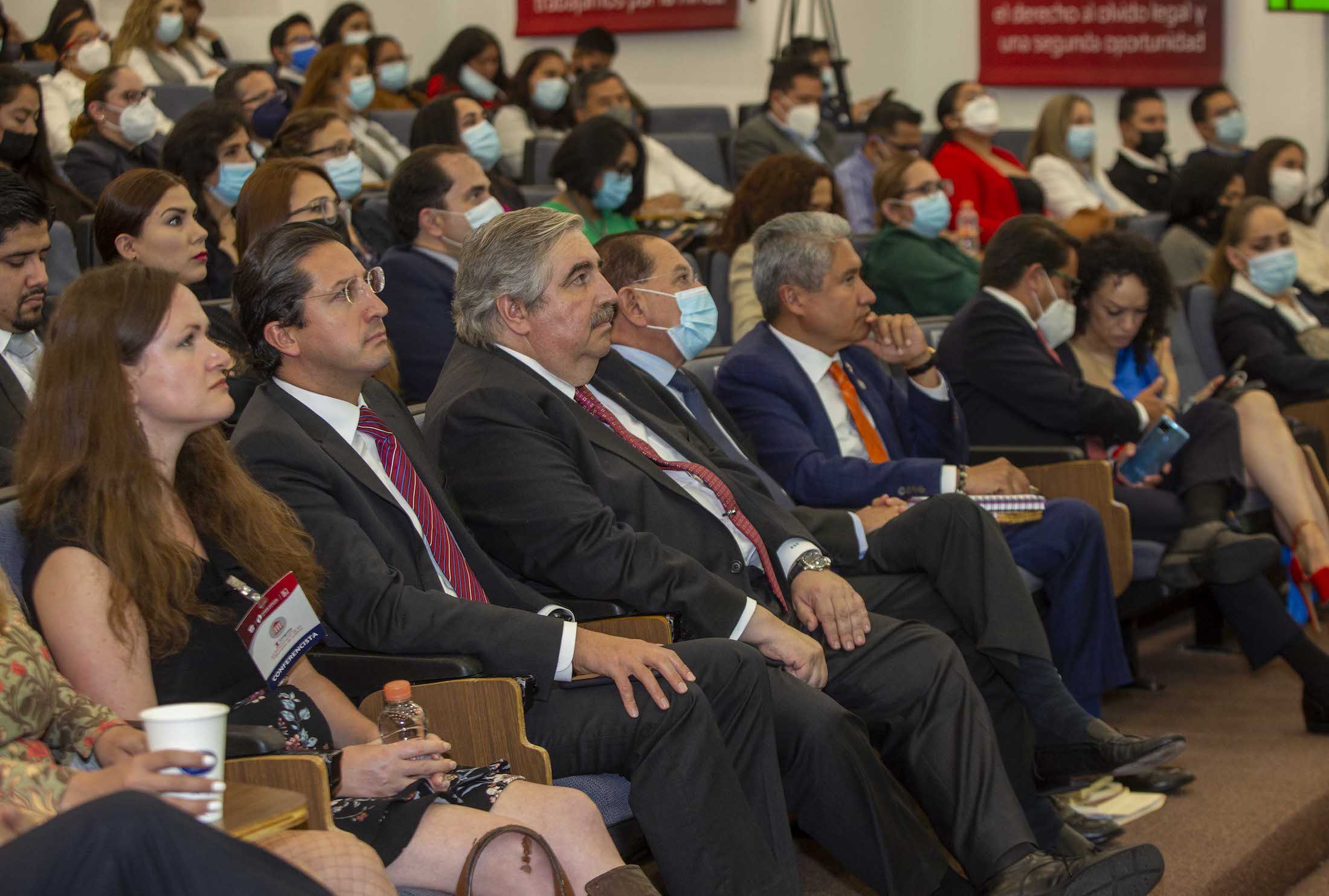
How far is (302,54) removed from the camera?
26.2 feet

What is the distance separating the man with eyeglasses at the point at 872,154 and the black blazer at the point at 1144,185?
1427 mm

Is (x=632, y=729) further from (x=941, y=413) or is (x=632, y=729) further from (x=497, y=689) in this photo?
(x=941, y=413)

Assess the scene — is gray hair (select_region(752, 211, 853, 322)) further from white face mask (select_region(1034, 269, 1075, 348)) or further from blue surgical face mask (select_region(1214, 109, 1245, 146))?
blue surgical face mask (select_region(1214, 109, 1245, 146))

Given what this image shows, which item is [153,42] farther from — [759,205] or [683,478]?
[683,478]

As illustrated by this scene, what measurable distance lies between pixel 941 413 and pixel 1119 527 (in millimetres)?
508

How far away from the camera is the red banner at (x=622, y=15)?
31.5 ft

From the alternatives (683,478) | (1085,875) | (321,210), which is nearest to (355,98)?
(321,210)

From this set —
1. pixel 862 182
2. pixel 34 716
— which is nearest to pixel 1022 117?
pixel 862 182

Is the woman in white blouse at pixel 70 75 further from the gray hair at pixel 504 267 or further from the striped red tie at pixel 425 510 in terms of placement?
the striped red tie at pixel 425 510

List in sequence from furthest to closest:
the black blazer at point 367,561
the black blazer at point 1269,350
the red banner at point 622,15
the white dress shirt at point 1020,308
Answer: the red banner at point 622,15 < the black blazer at point 1269,350 < the white dress shirt at point 1020,308 < the black blazer at point 367,561

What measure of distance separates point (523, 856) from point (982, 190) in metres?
5.15

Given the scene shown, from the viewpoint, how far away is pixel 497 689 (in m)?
2.18

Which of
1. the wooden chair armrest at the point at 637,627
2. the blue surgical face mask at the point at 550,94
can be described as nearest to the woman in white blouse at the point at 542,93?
the blue surgical face mask at the point at 550,94

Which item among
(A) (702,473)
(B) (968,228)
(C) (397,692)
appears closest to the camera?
(C) (397,692)
